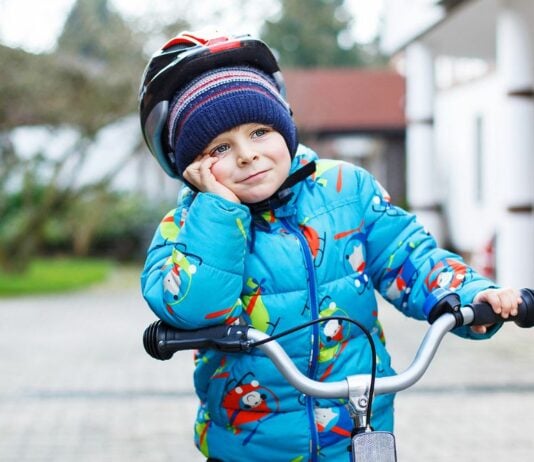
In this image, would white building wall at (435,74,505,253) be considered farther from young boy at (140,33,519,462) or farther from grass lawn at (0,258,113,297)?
young boy at (140,33,519,462)

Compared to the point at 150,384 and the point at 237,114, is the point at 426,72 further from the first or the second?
the point at 237,114

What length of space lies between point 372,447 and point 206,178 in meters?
0.70

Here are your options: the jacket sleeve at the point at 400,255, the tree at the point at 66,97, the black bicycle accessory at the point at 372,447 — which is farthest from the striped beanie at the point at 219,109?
the tree at the point at 66,97

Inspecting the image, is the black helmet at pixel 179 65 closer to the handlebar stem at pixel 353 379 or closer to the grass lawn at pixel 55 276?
the handlebar stem at pixel 353 379

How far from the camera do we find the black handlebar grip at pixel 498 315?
2.05 meters

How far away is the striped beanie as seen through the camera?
2.19 m

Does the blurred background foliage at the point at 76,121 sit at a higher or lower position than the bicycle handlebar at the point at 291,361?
lower

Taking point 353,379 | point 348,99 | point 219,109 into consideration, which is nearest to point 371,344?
point 353,379

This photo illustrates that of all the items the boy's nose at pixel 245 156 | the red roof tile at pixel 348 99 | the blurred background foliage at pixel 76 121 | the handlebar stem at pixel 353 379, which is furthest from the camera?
the red roof tile at pixel 348 99

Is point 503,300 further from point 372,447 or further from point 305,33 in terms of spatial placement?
point 305,33

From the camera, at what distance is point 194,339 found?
1.99 m

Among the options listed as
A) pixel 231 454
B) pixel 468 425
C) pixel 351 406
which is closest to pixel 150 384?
pixel 468 425

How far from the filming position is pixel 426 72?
15.9 m

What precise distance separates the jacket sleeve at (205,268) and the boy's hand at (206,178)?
0.10 ft
